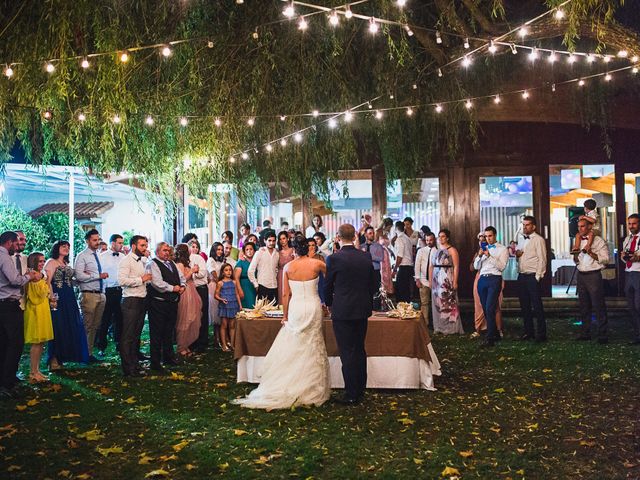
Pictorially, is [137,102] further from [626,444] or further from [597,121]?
[597,121]

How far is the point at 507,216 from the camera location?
17.6 metres

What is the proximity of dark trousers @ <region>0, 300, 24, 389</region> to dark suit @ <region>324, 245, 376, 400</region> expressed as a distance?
132 inches

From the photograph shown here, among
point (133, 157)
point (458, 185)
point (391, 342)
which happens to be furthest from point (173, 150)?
point (458, 185)

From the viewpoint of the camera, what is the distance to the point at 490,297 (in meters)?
11.7

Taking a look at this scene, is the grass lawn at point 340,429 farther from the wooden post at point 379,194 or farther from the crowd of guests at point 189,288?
the wooden post at point 379,194

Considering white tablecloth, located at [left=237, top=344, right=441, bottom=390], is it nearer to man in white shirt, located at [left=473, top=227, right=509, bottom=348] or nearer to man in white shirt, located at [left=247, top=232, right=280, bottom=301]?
man in white shirt, located at [left=473, top=227, right=509, bottom=348]

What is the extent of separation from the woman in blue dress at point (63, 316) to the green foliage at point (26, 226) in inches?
159

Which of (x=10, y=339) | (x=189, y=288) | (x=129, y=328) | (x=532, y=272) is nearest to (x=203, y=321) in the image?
(x=189, y=288)

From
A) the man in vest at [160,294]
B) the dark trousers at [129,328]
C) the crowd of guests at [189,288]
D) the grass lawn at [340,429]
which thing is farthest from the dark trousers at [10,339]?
the man in vest at [160,294]

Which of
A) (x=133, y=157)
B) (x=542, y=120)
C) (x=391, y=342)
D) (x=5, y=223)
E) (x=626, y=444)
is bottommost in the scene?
(x=626, y=444)

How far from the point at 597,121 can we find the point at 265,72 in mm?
7690

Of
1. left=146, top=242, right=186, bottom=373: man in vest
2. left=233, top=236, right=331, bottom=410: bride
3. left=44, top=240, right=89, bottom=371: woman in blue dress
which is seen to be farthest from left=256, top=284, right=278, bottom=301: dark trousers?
left=233, top=236, right=331, bottom=410: bride

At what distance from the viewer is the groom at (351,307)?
7.62m

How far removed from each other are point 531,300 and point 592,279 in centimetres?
97
